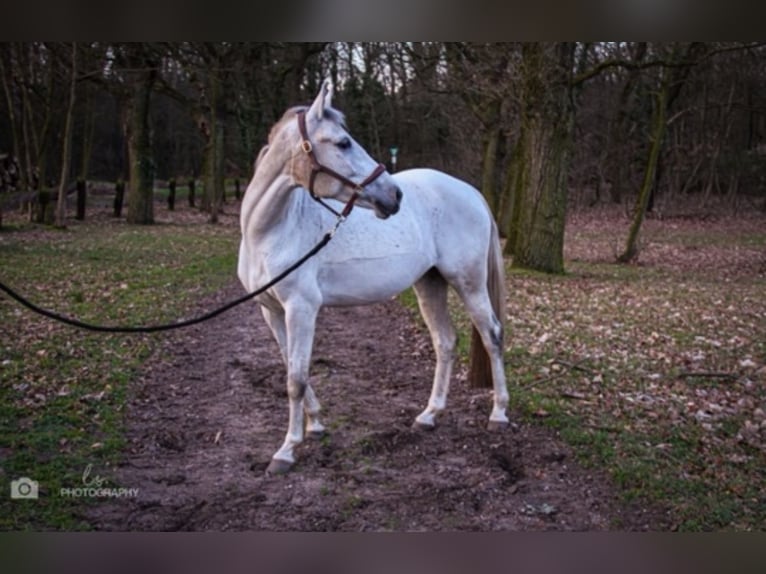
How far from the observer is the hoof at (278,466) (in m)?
3.44

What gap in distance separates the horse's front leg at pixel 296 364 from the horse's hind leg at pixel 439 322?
0.93m

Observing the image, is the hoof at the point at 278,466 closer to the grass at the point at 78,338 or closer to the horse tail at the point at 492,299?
the grass at the point at 78,338

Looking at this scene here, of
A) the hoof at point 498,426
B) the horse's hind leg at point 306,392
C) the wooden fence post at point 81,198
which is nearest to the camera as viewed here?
the horse's hind leg at point 306,392

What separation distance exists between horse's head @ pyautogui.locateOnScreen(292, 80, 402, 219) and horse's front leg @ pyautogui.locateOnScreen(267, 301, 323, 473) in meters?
0.62

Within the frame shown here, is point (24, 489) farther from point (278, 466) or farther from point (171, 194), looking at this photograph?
point (171, 194)

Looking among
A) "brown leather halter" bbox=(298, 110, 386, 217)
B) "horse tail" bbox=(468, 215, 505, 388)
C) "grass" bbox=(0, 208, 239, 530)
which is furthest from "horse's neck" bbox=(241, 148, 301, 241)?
"horse tail" bbox=(468, 215, 505, 388)

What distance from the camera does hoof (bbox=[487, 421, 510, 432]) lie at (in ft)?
13.2

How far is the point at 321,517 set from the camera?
126 inches

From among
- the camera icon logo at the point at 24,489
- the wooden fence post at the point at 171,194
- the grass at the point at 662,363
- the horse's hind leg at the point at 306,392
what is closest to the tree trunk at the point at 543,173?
the grass at the point at 662,363

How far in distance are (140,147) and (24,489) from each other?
2.40 metres

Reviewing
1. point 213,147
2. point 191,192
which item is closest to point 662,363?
point 213,147

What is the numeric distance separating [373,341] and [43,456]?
97.9 inches

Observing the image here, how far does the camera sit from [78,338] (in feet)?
15.3

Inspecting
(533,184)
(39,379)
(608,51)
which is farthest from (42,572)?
(533,184)
